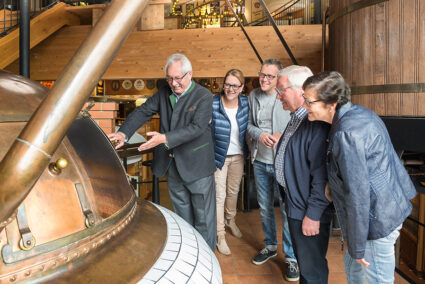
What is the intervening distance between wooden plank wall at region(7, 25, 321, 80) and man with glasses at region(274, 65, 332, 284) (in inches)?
115

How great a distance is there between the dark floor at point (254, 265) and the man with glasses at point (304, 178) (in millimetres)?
810

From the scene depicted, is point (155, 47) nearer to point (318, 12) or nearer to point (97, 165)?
point (318, 12)

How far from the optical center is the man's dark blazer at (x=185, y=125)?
81.8 inches

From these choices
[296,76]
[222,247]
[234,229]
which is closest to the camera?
[296,76]

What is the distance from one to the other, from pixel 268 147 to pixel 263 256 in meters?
0.97

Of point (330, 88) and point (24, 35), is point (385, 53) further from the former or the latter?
point (24, 35)

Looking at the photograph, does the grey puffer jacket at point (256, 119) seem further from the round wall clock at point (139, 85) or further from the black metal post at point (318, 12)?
the round wall clock at point (139, 85)

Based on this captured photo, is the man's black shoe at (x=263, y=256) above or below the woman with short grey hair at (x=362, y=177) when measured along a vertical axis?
below

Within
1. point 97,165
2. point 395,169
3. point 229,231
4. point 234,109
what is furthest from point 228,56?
point 97,165

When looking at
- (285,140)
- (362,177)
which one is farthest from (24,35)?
(362,177)

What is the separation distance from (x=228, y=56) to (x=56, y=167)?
421cm

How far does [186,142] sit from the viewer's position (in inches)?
84.8

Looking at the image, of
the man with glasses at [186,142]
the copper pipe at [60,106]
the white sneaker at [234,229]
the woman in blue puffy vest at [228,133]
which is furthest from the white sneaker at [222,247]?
the copper pipe at [60,106]

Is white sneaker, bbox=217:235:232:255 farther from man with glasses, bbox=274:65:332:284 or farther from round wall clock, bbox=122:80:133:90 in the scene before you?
round wall clock, bbox=122:80:133:90
